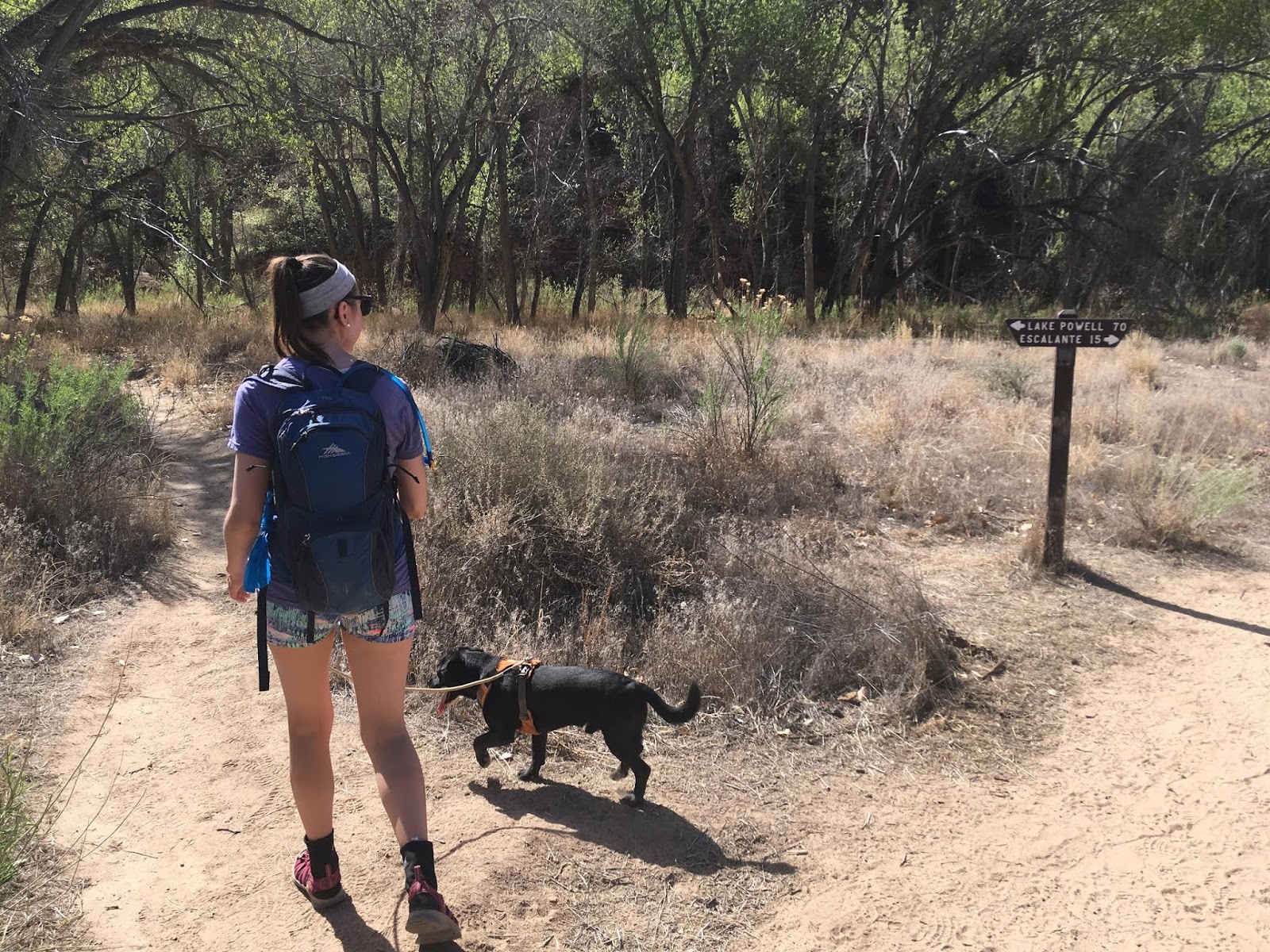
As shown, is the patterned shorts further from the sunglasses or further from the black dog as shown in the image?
the black dog

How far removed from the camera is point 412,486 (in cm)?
237

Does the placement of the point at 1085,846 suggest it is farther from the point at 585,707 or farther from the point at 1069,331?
the point at 1069,331

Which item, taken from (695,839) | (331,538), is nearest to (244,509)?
(331,538)

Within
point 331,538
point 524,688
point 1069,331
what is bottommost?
point 524,688

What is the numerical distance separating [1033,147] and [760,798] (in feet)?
60.5

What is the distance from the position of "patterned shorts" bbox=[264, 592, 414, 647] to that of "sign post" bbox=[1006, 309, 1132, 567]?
13.3 ft

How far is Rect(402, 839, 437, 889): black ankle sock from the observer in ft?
7.55

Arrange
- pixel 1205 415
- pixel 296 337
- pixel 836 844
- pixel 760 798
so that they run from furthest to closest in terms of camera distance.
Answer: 1. pixel 1205 415
2. pixel 760 798
3. pixel 836 844
4. pixel 296 337

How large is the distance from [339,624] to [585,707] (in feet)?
3.42

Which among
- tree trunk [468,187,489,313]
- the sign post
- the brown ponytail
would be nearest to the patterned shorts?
the brown ponytail

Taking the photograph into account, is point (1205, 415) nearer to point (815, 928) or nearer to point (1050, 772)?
point (1050, 772)

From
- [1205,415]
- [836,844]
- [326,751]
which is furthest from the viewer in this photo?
[1205,415]

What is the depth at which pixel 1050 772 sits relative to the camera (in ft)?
11.7

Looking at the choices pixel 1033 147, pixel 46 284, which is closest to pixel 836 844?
pixel 1033 147
